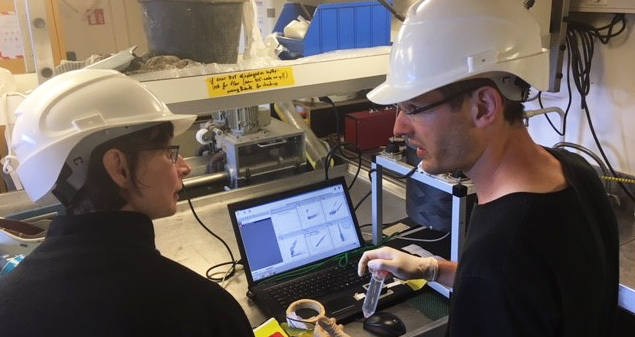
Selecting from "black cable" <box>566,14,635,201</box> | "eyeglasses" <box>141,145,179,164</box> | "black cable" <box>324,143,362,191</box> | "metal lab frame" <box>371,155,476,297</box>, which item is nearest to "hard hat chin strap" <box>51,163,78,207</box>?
"eyeglasses" <box>141,145,179,164</box>

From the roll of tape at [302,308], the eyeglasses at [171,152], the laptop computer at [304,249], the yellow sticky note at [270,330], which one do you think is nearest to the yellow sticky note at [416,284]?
the laptop computer at [304,249]

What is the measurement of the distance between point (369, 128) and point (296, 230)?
3.04 ft

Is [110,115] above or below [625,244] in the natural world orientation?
above

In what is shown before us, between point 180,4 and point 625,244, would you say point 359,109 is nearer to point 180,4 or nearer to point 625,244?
point 625,244

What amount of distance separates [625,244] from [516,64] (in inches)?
38.6

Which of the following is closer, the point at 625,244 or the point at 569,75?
the point at 625,244

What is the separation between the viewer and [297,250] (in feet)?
4.68

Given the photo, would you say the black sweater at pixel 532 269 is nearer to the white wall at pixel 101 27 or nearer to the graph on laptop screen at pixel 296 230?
the graph on laptop screen at pixel 296 230

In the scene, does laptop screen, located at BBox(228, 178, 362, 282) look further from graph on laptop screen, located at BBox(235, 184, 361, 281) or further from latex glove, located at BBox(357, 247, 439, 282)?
latex glove, located at BBox(357, 247, 439, 282)

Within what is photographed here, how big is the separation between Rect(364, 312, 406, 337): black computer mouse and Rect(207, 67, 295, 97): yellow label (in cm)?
58

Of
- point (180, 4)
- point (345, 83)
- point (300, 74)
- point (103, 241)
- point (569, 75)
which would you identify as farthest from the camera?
point (569, 75)

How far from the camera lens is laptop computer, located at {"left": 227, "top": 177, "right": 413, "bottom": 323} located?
52.4 inches

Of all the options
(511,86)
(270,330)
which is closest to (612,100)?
(511,86)

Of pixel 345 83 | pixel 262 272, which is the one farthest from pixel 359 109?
pixel 262 272
